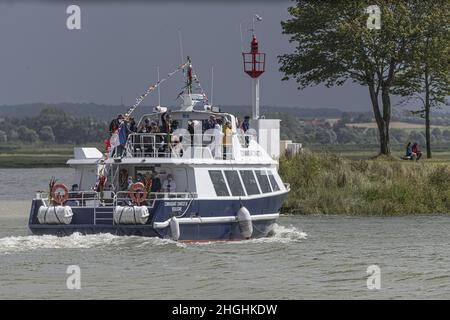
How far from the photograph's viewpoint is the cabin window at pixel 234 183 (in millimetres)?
40688

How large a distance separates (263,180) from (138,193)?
6155 millimetres

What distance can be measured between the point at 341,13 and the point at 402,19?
3308 mm

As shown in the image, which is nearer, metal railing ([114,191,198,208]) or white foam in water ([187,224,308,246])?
metal railing ([114,191,198,208])

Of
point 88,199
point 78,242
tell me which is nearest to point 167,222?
point 78,242

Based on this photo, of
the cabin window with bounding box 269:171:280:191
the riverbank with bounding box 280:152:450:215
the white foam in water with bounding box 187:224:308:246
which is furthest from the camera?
the riverbank with bounding box 280:152:450:215

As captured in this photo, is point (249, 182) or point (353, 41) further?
point (353, 41)

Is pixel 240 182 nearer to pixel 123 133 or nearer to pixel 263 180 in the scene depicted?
pixel 263 180

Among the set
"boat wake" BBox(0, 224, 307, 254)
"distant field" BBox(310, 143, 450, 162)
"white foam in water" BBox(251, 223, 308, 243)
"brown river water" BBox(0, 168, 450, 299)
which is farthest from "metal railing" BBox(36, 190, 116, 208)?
"distant field" BBox(310, 143, 450, 162)

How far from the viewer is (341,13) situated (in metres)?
70.1

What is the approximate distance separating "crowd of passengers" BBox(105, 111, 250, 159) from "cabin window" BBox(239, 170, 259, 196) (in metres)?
0.85

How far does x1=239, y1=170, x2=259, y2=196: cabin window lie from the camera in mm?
41562

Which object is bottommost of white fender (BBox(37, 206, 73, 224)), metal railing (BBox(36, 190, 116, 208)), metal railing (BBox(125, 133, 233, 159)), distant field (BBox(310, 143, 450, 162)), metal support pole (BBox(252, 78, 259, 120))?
distant field (BBox(310, 143, 450, 162))

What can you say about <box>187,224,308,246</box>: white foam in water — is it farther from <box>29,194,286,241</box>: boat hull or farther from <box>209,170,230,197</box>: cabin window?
<box>209,170,230,197</box>: cabin window

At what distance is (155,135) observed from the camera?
131ft
